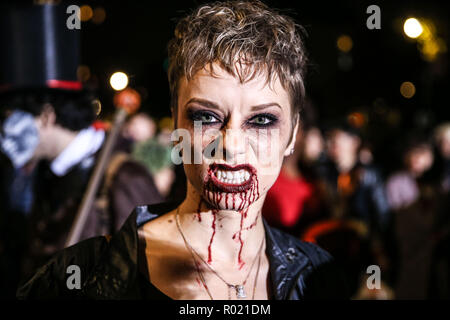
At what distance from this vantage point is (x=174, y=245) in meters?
1.35

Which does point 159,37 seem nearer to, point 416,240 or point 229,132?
point 229,132

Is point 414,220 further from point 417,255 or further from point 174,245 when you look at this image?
point 174,245

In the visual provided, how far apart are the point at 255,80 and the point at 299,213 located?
222 centimetres

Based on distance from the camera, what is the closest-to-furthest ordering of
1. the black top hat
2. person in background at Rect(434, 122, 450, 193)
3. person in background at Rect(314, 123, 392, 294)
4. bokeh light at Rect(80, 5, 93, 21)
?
bokeh light at Rect(80, 5, 93, 21) < the black top hat < person in background at Rect(314, 123, 392, 294) < person in background at Rect(434, 122, 450, 193)

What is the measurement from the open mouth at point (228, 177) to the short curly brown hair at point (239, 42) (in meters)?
0.26

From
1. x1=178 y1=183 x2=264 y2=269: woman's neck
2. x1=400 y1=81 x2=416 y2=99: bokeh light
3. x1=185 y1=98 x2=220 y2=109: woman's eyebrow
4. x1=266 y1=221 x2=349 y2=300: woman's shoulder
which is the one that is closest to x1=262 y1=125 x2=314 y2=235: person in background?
x1=266 y1=221 x2=349 y2=300: woman's shoulder

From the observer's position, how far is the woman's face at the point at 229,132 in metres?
1.18

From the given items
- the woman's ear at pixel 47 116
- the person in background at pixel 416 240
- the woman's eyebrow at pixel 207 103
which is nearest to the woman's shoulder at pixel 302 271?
the woman's eyebrow at pixel 207 103

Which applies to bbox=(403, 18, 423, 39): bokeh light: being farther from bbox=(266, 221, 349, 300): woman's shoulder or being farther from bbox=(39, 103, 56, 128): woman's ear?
bbox=(39, 103, 56, 128): woman's ear

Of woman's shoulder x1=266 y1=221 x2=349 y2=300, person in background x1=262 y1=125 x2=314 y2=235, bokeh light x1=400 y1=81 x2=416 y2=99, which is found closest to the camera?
A: woman's shoulder x1=266 y1=221 x2=349 y2=300

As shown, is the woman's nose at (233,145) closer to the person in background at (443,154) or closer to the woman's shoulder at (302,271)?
the woman's shoulder at (302,271)

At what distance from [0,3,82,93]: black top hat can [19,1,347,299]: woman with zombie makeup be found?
1.36 m

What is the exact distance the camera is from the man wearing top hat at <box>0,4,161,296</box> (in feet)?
8.04
